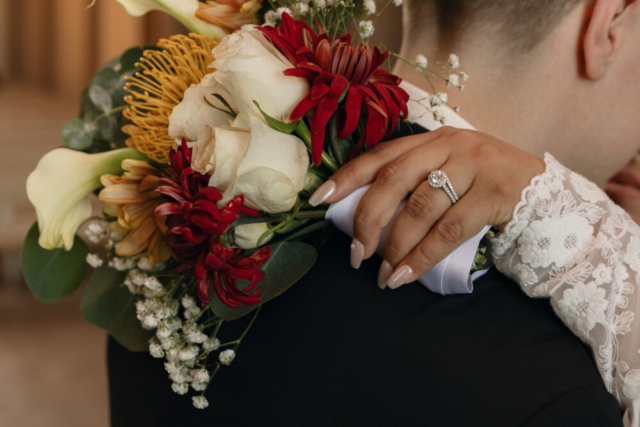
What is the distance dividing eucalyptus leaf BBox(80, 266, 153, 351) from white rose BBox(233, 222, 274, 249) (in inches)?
10.5

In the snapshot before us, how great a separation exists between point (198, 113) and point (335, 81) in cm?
15

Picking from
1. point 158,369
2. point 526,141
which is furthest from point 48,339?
point 526,141

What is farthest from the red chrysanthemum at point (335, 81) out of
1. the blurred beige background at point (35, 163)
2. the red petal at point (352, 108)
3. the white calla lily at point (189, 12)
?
the blurred beige background at point (35, 163)

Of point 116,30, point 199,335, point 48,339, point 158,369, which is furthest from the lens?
point 116,30

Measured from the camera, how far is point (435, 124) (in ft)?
2.42

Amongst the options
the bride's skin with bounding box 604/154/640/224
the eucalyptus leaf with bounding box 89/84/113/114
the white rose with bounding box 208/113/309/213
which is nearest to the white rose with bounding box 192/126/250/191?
the white rose with bounding box 208/113/309/213

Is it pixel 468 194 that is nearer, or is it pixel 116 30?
pixel 468 194

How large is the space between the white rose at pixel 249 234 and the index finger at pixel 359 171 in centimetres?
5

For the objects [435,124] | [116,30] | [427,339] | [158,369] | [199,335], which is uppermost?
[435,124]

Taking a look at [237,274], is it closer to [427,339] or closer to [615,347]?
[427,339]

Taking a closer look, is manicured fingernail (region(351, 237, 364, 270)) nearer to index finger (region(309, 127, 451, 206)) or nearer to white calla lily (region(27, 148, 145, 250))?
index finger (region(309, 127, 451, 206))

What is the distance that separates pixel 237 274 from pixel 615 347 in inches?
14.8

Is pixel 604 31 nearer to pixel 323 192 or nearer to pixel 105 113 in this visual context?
pixel 323 192

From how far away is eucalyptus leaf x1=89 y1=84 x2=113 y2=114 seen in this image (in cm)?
77
